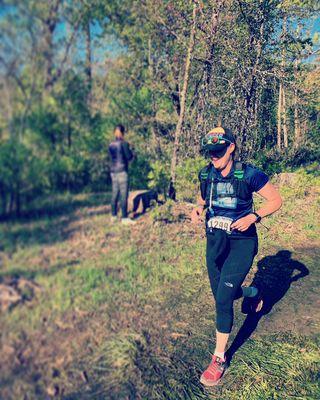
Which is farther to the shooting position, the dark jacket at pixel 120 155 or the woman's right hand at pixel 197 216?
the dark jacket at pixel 120 155

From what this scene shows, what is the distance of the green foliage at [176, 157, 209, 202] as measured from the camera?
644cm

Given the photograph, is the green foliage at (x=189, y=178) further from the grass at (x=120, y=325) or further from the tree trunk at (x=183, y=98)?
the grass at (x=120, y=325)

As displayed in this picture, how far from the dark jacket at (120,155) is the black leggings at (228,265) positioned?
74.7 inches

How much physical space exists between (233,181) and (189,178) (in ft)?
10.5

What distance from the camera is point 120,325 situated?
368 cm

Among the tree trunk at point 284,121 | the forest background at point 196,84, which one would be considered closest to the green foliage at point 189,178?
the forest background at point 196,84

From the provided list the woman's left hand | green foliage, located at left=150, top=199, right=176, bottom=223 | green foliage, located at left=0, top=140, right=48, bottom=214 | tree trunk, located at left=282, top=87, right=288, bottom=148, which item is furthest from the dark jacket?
tree trunk, located at left=282, top=87, right=288, bottom=148

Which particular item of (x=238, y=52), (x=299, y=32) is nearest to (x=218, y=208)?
(x=238, y=52)

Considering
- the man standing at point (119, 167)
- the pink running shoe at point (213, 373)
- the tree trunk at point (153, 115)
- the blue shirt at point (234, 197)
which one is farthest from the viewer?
the tree trunk at point (153, 115)

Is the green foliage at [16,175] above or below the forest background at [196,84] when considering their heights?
below

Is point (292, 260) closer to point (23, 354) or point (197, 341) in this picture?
point (197, 341)

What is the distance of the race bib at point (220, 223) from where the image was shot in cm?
332

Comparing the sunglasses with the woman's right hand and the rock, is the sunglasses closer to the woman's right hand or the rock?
the woman's right hand

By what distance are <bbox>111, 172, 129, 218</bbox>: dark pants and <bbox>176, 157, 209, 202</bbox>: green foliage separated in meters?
1.05
